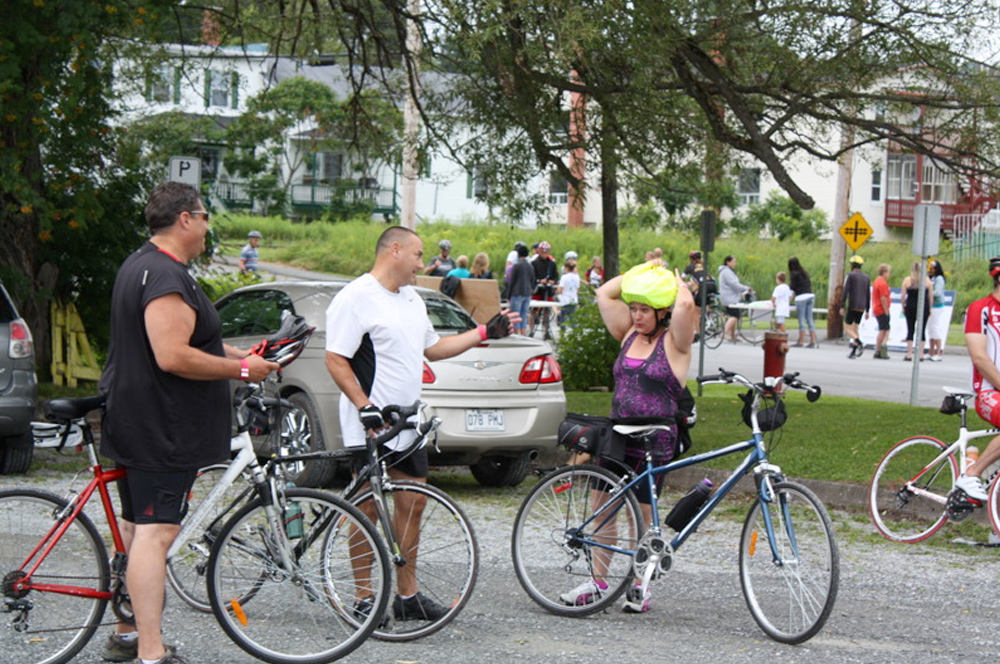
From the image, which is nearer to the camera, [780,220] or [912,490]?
[912,490]

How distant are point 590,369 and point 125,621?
1259 centimetres

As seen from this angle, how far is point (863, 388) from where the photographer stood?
20656mm

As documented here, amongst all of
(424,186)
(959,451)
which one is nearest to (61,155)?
(959,451)

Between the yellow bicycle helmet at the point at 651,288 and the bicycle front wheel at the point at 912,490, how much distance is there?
3188 mm

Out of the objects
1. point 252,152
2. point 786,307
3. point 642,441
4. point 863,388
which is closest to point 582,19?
point 642,441

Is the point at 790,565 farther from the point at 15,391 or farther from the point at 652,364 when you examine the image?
the point at 15,391

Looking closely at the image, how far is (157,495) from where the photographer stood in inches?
215

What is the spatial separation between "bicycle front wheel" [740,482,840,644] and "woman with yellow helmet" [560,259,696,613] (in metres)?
0.55

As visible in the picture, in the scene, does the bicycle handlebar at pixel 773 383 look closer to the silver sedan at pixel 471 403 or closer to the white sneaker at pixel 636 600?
the white sneaker at pixel 636 600

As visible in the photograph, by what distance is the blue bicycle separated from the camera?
6.36 m

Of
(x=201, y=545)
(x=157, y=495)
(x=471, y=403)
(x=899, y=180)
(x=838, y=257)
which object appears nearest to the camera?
(x=157, y=495)

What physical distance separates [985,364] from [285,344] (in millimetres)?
4737

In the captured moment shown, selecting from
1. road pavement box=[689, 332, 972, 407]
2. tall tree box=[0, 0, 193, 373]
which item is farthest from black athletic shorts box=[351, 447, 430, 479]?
road pavement box=[689, 332, 972, 407]

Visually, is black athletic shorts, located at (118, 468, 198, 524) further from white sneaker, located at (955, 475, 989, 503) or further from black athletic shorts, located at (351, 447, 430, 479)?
white sneaker, located at (955, 475, 989, 503)
